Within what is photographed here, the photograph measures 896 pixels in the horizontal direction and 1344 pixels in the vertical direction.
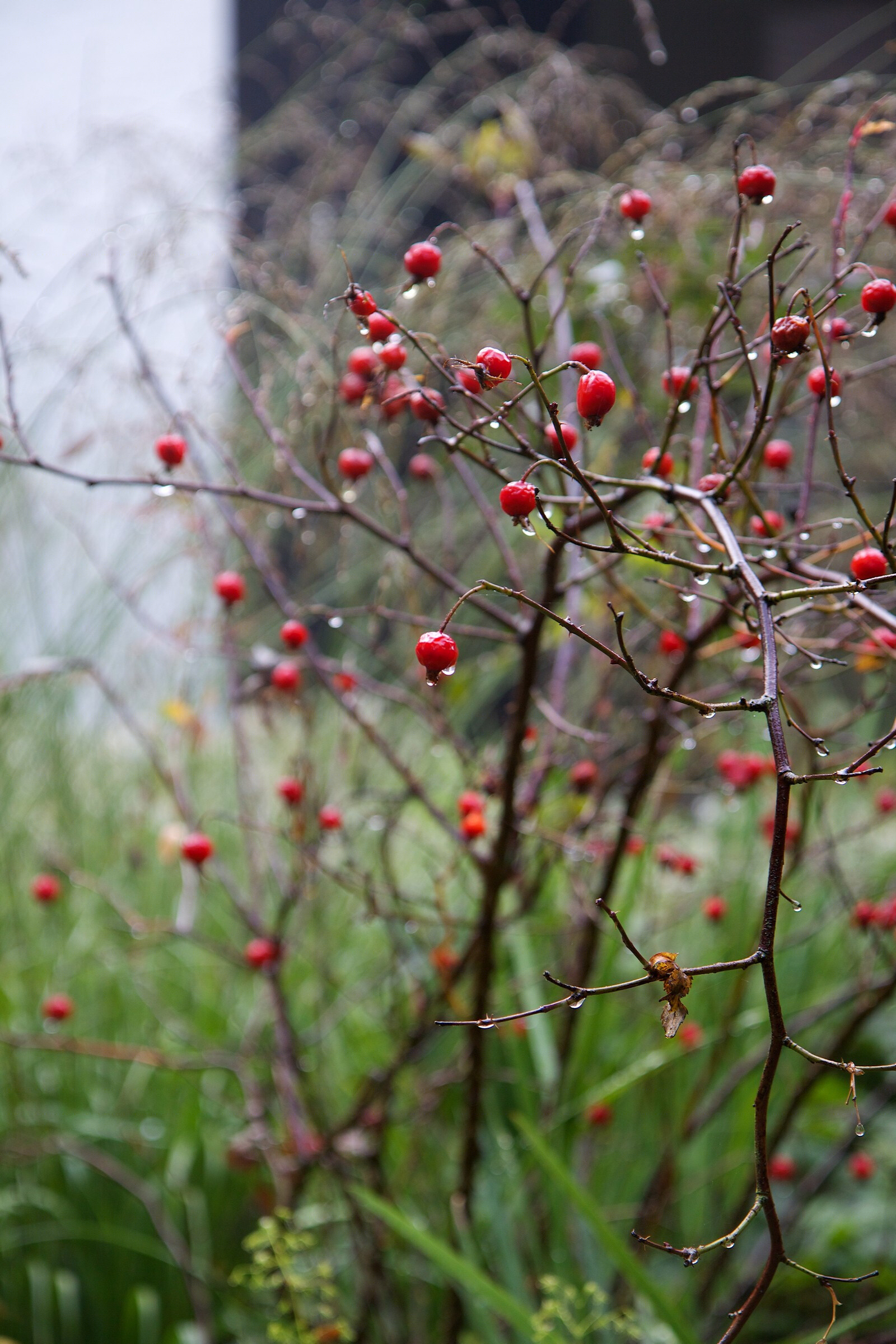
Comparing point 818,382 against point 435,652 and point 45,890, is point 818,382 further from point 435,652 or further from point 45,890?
point 45,890

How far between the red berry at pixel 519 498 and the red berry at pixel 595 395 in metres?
0.04

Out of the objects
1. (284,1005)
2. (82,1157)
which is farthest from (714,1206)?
(82,1157)

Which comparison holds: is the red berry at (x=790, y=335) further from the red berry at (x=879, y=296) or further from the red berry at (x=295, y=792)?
the red berry at (x=295, y=792)

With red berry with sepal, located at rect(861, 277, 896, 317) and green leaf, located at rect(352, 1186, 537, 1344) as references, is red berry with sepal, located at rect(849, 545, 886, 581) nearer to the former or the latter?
red berry with sepal, located at rect(861, 277, 896, 317)

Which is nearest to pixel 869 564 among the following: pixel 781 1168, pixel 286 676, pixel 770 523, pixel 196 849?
pixel 770 523

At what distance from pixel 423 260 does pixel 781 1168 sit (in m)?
1.04

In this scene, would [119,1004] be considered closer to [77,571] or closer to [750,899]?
[77,571]

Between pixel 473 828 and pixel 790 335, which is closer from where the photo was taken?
pixel 790 335

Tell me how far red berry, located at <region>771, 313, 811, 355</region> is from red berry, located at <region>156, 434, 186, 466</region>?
1.32 ft

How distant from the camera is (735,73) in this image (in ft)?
10.9

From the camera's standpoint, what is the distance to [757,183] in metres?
0.63

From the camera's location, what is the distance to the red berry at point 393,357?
27.7 inches

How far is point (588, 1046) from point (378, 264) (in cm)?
169

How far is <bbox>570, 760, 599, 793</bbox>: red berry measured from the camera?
3.13ft
